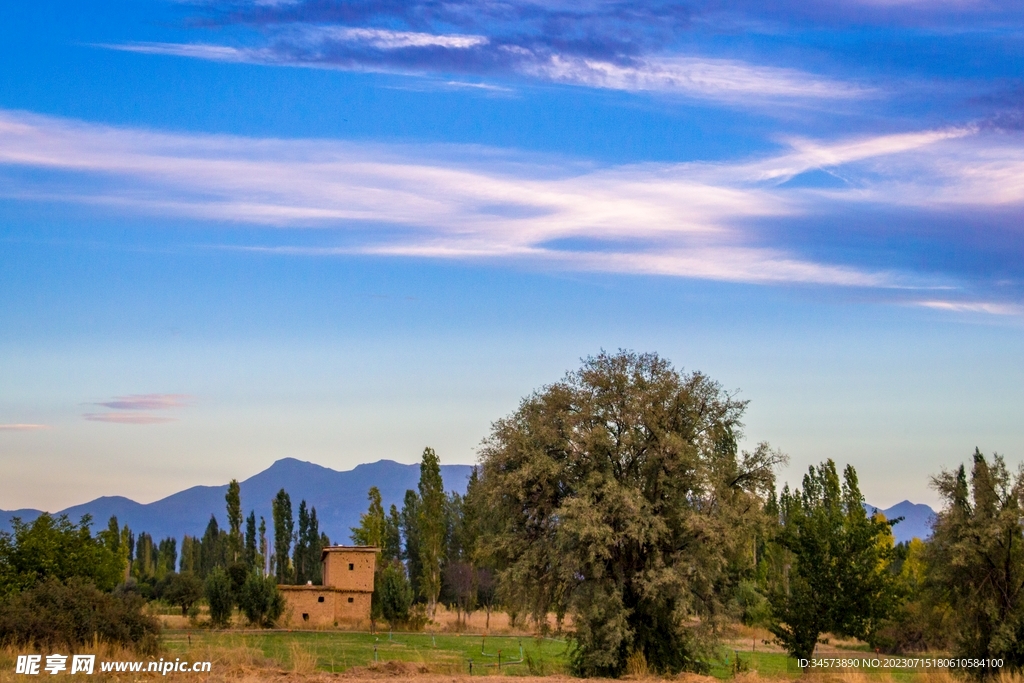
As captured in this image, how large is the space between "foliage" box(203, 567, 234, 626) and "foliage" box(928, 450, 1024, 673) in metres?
47.6

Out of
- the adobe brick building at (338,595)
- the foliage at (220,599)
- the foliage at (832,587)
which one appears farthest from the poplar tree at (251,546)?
the foliage at (832,587)

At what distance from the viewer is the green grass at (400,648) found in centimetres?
3203

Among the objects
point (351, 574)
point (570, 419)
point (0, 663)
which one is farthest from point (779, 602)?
point (351, 574)

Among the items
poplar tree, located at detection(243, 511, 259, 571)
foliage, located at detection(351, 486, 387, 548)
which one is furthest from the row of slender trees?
poplar tree, located at detection(243, 511, 259, 571)

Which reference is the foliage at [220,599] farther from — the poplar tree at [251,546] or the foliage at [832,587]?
the foliage at [832,587]

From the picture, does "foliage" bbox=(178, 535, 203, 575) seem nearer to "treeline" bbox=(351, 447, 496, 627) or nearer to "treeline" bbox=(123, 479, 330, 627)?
"treeline" bbox=(123, 479, 330, 627)

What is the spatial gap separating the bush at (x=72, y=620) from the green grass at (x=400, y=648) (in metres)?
5.18

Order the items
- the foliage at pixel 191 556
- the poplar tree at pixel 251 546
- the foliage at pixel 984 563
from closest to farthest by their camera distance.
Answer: the foliage at pixel 984 563
the poplar tree at pixel 251 546
the foliage at pixel 191 556

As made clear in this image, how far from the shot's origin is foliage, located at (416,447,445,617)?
7550 cm

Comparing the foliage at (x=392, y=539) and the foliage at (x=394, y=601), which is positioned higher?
the foliage at (x=392, y=539)

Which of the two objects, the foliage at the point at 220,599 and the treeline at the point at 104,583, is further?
the foliage at the point at 220,599

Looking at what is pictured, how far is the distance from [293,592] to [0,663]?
49313 mm

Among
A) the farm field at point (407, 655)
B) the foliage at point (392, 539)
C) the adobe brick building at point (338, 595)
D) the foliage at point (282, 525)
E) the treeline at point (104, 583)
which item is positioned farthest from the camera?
the foliage at point (282, 525)

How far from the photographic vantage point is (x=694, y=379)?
104ft
